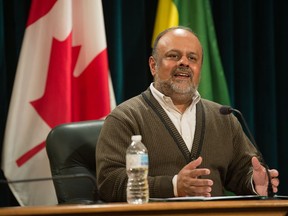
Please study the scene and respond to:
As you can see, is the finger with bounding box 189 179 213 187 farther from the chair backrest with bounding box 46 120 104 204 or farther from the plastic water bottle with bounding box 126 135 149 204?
the chair backrest with bounding box 46 120 104 204

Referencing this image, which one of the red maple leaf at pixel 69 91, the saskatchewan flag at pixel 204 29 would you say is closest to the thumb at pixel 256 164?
the red maple leaf at pixel 69 91

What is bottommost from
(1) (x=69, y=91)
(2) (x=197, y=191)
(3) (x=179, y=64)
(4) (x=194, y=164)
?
(2) (x=197, y=191)

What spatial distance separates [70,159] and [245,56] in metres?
2.06

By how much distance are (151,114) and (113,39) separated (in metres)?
1.11

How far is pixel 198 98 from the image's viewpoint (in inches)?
131

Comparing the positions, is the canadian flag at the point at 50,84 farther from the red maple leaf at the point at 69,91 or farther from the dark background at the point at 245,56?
the dark background at the point at 245,56

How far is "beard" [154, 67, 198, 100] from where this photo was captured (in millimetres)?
3242

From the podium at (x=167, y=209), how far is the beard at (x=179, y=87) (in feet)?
4.10

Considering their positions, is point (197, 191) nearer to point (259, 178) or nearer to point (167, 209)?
point (259, 178)

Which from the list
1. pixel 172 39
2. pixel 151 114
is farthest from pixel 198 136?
pixel 172 39

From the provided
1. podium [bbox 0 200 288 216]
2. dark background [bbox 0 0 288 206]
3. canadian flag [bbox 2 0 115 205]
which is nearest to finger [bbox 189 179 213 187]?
podium [bbox 0 200 288 216]

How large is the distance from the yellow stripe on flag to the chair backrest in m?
1.33

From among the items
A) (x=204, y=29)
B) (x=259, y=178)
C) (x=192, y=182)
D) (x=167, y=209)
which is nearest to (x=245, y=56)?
(x=204, y=29)

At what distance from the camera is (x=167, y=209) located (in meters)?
1.98
